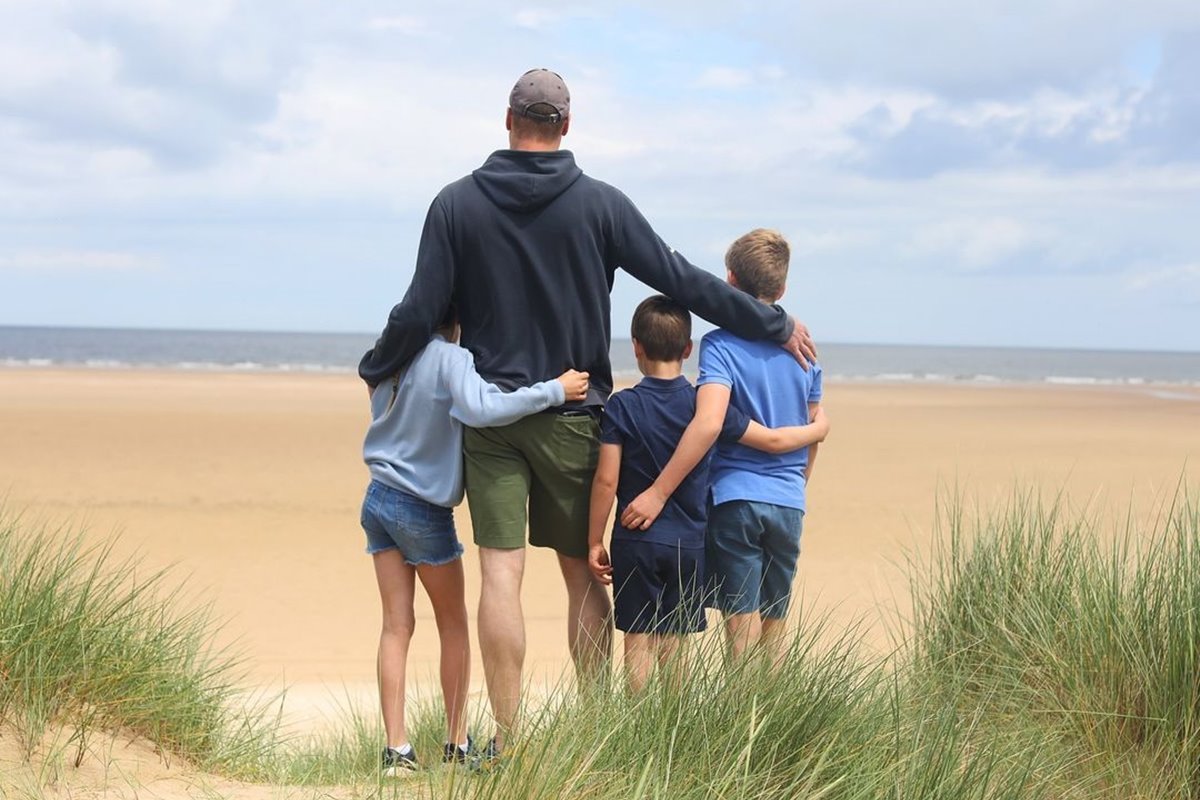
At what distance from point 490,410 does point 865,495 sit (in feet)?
35.0

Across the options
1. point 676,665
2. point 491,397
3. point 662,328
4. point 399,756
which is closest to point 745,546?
point 662,328

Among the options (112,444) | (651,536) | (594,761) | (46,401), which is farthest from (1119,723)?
(46,401)

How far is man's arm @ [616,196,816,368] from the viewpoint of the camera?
3.62m

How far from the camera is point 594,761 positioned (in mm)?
2762

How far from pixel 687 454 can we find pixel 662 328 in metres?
0.39

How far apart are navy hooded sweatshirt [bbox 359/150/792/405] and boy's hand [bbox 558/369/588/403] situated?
61mm

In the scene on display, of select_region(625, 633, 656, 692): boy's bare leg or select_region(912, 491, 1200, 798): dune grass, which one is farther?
select_region(625, 633, 656, 692): boy's bare leg

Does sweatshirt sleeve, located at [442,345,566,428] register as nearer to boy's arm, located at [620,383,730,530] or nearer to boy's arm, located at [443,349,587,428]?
boy's arm, located at [443,349,587,428]

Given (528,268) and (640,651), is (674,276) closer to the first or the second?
(528,268)

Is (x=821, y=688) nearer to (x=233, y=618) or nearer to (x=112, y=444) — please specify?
(x=233, y=618)

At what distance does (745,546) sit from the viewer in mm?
3811

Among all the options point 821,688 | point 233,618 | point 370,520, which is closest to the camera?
point 821,688

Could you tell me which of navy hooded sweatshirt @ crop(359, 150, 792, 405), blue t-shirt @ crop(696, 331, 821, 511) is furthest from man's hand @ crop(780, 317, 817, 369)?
navy hooded sweatshirt @ crop(359, 150, 792, 405)

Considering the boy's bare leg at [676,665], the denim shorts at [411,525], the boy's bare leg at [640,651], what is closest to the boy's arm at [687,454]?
the boy's bare leg at [640,651]
